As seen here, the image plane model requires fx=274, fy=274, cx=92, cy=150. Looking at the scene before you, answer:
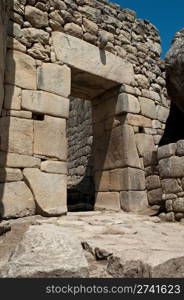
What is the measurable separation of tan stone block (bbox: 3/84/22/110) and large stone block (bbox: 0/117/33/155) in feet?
0.58

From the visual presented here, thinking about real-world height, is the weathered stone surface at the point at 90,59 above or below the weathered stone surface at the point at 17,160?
above

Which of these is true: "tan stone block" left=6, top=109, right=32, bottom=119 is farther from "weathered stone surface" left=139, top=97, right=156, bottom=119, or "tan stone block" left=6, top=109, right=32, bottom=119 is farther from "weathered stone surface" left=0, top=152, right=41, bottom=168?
"weathered stone surface" left=139, top=97, right=156, bottom=119

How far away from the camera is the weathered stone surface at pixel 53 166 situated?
376cm

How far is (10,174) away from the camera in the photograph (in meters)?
3.45

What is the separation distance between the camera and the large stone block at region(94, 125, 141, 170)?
4844 mm

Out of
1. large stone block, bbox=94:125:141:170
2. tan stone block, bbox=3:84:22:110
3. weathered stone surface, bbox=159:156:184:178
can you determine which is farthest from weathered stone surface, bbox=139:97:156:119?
tan stone block, bbox=3:84:22:110

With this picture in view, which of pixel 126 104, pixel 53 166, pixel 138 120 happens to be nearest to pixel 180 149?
pixel 138 120

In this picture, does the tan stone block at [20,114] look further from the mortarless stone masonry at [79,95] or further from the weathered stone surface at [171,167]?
the weathered stone surface at [171,167]

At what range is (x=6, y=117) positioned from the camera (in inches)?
141

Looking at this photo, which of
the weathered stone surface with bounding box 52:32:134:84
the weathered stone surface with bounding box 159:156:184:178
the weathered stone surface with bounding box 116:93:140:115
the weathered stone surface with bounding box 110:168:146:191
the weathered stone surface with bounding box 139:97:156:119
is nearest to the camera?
the weathered stone surface with bounding box 159:156:184:178

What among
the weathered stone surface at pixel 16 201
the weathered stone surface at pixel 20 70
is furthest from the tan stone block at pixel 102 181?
the weathered stone surface at pixel 20 70

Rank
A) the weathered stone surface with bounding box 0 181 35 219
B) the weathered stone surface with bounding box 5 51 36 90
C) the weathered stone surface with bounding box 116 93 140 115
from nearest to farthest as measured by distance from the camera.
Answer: the weathered stone surface with bounding box 0 181 35 219 < the weathered stone surface with bounding box 5 51 36 90 < the weathered stone surface with bounding box 116 93 140 115

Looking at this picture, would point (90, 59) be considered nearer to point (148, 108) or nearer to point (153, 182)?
point (148, 108)

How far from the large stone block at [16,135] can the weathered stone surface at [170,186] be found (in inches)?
81.2
